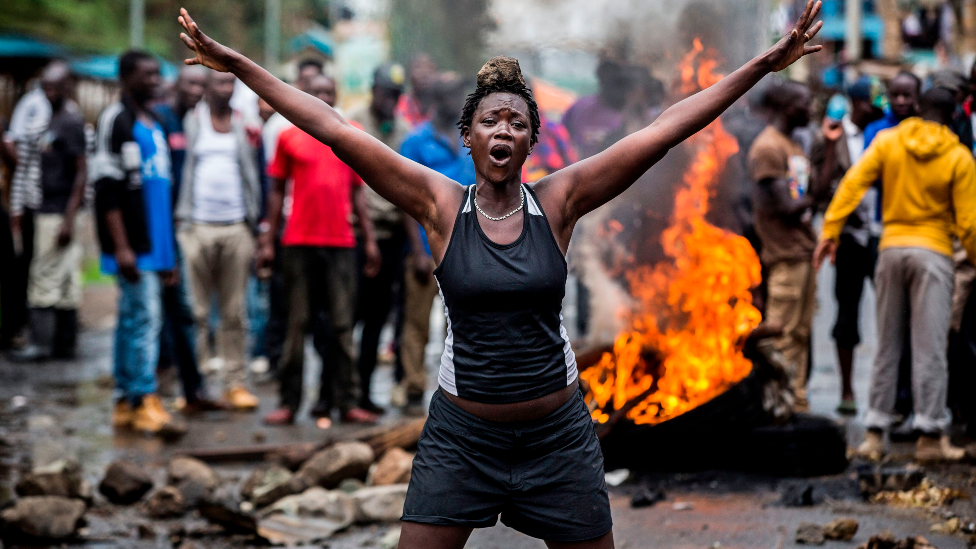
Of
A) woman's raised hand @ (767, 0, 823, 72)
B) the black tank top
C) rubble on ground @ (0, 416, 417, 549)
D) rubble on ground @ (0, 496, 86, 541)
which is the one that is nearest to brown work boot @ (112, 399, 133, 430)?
rubble on ground @ (0, 416, 417, 549)

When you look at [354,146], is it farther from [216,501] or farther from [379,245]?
[379,245]

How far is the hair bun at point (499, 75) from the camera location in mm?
3416

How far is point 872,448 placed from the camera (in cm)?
650

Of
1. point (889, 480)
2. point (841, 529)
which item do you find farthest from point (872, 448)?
point (841, 529)

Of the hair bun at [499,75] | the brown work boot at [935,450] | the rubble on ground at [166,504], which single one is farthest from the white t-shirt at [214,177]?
the hair bun at [499,75]

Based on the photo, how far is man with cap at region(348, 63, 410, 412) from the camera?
8.41 m

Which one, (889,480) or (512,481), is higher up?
(512,481)

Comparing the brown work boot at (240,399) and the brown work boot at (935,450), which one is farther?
the brown work boot at (240,399)

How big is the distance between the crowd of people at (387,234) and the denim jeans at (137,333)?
0.05 feet

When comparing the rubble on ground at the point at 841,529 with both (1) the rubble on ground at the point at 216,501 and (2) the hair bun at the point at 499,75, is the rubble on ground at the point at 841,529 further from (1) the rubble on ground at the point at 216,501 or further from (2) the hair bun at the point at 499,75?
(2) the hair bun at the point at 499,75

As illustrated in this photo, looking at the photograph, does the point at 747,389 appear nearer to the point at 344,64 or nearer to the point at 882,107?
the point at 882,107

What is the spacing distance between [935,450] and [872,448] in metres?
0.36

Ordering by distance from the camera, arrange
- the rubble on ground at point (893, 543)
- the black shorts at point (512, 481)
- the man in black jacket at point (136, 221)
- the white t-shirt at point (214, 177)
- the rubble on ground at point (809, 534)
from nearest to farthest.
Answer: the black shorts at point (512, 481) → the rubble on ground at point (893, 543) → the rubble on ground at point (809, 534) → the man in black jacket at point (136, 221) → the white t-shirt at point (214, 177)

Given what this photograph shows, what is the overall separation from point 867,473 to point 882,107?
12.0 feet
